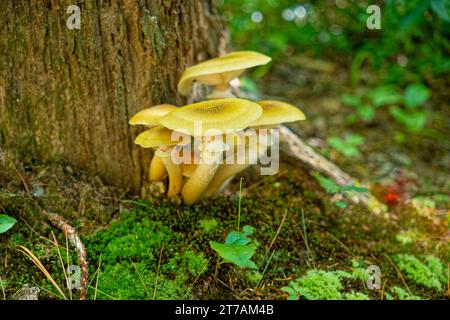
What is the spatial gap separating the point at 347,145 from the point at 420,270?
7.29 feet

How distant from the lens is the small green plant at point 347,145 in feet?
16.6

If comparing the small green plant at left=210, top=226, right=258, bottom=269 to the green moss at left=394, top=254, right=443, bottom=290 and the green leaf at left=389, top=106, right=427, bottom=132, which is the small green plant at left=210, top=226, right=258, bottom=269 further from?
the green leaf at left=389, top=106, right=427, bottom=132

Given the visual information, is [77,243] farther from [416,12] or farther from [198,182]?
[416,12]

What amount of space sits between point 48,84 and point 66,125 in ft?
0.95

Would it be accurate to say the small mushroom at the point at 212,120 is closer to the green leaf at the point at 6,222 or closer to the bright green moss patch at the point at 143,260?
the bright green moss patch at the point at 143,260

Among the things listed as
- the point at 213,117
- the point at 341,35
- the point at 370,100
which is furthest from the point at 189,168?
the point at 341,35

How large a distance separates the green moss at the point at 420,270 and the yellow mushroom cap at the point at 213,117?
1.66 meters

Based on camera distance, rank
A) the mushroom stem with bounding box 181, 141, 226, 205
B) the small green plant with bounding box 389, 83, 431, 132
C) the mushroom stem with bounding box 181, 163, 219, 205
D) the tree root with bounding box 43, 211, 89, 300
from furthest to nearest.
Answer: the small green plant with bounding box 389, 83, 431, 132, the mushroom stem with bounding box 181, 163, 219, 205, the mushroom stem with bounding box 181, 141, 226, 205, the tree root with bounding box 43, 211, 89, 300

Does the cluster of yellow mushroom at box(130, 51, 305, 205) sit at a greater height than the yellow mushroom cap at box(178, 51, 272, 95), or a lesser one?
lesser

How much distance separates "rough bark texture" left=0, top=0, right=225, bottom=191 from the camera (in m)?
2.73

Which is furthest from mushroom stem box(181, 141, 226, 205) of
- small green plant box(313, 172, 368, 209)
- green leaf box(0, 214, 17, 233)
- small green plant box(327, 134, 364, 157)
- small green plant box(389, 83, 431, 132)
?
small green plant box(389, 83, 431, 132)
